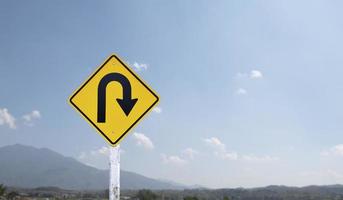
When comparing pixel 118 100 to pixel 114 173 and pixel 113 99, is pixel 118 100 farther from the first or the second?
pixel 114 173

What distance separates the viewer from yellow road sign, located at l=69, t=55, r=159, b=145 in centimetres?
793

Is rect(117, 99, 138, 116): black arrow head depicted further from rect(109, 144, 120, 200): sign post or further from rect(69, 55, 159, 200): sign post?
rect(109, 144, 120, 200): sign post

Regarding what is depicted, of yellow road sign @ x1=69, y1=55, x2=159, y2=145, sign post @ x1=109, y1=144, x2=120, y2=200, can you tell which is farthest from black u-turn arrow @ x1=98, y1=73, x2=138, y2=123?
sign post @ x1=109, y1=144, x2=120, y2=200

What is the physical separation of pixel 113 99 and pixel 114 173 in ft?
4.00

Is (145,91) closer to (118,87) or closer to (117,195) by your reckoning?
(118,87)

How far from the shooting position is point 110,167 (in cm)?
790

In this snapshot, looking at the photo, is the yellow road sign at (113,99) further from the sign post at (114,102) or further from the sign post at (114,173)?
the sign post at (114,173)

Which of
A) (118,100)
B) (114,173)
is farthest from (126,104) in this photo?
(114,173)

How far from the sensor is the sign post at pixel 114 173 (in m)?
7.72

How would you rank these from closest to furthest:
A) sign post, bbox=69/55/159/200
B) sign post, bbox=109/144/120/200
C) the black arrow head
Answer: sign post, bbox=109/144/120/200 → sign post, bbox=69/55/159/200 → the black arrow head

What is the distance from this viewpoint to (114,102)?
317 inches

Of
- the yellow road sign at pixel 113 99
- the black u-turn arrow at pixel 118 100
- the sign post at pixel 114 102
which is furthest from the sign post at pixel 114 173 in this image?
the black u-turn arrow at pixel 118 100

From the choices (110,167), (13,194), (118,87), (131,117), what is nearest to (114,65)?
(118,87)

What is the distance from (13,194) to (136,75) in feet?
580
